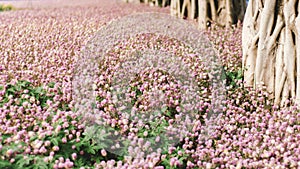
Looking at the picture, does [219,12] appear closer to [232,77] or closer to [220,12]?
[220,12]

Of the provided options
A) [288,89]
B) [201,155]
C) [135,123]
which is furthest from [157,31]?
[201,155]

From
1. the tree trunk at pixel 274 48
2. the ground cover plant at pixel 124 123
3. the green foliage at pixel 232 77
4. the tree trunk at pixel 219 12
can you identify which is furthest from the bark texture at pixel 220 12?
the tree trunk at pixel 274 48

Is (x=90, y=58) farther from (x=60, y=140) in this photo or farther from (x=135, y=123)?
(x=60, y=140)

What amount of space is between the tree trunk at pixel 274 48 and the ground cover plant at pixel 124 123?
23 centimetres

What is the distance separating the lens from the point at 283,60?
590 centimetres

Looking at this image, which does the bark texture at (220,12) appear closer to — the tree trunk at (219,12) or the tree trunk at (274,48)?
the tree trunk at (219,12)

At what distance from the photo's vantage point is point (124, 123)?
4.49 m

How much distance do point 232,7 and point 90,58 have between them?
5.33m

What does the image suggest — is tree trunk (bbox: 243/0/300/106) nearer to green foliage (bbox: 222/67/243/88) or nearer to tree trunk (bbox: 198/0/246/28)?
green foliage (bbox: 222/67/243/88)

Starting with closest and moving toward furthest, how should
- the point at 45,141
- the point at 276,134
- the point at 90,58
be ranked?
1. the point at 45,141
2. the point at 276,134
3. the point at 90,58

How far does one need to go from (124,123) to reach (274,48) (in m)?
2.61

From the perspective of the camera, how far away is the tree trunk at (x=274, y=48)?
18.7 ft

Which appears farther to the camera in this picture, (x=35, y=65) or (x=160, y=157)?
(x=35, y=65)

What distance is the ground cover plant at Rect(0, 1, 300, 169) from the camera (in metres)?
3.95
